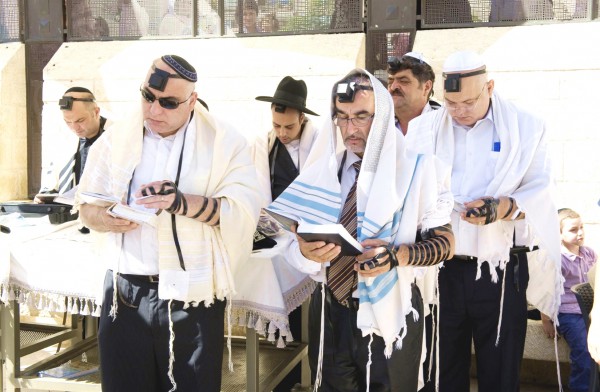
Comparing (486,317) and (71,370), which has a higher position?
(486,317)

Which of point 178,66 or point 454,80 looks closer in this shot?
point 178,66

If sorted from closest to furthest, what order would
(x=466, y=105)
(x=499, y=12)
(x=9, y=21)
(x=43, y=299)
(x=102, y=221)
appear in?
(x=102, y=221) < (x=466, y=105) < (x=43, y=299) < (x=499, y=12) < (x=9, y=21)

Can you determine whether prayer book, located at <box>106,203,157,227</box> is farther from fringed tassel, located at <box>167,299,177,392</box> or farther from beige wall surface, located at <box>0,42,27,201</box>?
beige wall surface, located at <box>0,42,27,201</box>

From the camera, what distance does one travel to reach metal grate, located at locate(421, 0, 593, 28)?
5.33 m

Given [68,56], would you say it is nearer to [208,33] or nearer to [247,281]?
[208,33]

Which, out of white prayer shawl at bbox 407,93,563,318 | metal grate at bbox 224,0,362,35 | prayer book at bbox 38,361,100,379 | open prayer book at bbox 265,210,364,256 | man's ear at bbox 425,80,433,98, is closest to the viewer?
open prayer book at bbox 265,210,364,256

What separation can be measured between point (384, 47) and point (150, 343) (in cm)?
370

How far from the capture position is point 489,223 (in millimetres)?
3119

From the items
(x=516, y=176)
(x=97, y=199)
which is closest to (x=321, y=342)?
(x=97, y=199)

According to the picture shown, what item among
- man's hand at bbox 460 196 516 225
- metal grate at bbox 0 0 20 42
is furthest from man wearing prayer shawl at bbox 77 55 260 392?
metal grate at bbox 0 0 20 42

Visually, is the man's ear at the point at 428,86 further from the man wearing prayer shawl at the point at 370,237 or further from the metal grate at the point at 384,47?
the metal grate at the point at 384,47

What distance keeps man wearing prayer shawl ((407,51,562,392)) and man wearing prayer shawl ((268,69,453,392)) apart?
56 centimetres

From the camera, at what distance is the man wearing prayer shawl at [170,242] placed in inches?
112

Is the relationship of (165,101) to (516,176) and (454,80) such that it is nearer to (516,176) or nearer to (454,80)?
(454,80)
